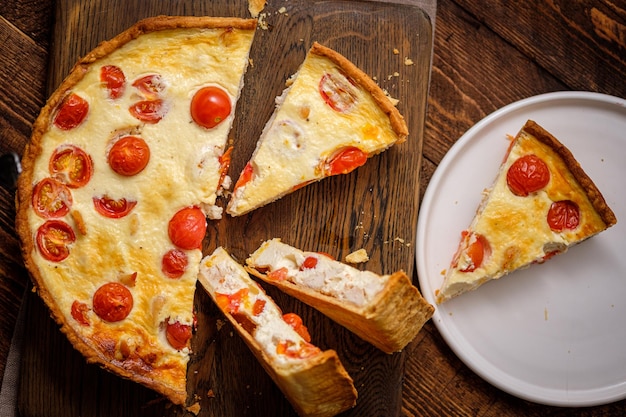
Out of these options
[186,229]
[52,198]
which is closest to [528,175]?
[186,229]

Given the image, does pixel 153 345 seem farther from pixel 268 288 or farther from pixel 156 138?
pixel 156 138

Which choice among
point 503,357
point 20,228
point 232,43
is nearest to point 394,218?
point 503,357

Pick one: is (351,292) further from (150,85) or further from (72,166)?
(72,166)

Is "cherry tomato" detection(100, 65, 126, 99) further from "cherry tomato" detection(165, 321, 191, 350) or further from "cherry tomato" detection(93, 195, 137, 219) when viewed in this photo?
"cherry tomato" detection(165, 321, 191, 350)

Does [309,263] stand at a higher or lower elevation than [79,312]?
higher

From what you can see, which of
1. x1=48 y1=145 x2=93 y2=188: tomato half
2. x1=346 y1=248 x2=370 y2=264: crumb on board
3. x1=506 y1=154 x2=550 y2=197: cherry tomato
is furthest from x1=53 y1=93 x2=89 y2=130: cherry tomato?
x1=506 y1=154 x2=550 y2=197: cherry tomato

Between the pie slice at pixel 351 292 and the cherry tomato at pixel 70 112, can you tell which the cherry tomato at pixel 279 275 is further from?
the cherry tomato at pixel 70 112
